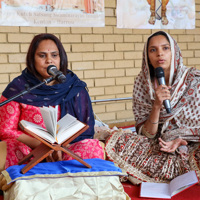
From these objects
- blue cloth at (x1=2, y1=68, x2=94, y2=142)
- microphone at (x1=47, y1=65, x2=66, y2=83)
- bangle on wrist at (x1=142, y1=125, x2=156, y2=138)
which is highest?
microphone at (x1=47, y1=65, x2=66, y2=83)

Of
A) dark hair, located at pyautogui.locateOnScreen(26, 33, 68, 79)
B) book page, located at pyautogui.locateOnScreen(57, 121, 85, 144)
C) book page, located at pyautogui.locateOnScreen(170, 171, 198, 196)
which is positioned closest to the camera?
book page, located at pyautogui.locateOnScreen(57, 121, 85, 144)

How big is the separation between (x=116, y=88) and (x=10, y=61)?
1.54 m

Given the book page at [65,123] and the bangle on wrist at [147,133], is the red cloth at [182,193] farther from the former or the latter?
the book page at [65,123]

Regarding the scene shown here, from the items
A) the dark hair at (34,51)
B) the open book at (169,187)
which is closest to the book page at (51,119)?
the dark hair at (34,51)

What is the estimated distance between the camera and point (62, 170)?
206 cm

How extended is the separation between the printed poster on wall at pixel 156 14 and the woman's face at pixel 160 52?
5.82 ft

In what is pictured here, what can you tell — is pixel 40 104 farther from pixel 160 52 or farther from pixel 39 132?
pixel 160 52

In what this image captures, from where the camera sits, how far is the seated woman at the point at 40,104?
96.3 inches

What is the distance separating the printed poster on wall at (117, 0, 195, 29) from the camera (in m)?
4.52

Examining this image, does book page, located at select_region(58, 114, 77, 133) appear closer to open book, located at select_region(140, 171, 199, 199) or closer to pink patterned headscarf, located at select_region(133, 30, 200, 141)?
open book, located at select_region(140, 171, 199, 199)

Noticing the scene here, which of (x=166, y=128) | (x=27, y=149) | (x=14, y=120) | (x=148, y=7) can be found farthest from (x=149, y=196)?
(x=148, y=7)

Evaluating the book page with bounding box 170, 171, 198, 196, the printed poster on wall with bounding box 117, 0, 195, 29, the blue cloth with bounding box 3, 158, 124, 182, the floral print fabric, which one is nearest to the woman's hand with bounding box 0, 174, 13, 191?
the blue cloth with bounding box 3, 158, 124, 182

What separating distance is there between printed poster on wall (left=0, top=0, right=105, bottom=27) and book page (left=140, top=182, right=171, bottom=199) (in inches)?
95.0

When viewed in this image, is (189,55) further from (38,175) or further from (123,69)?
(38,175)
